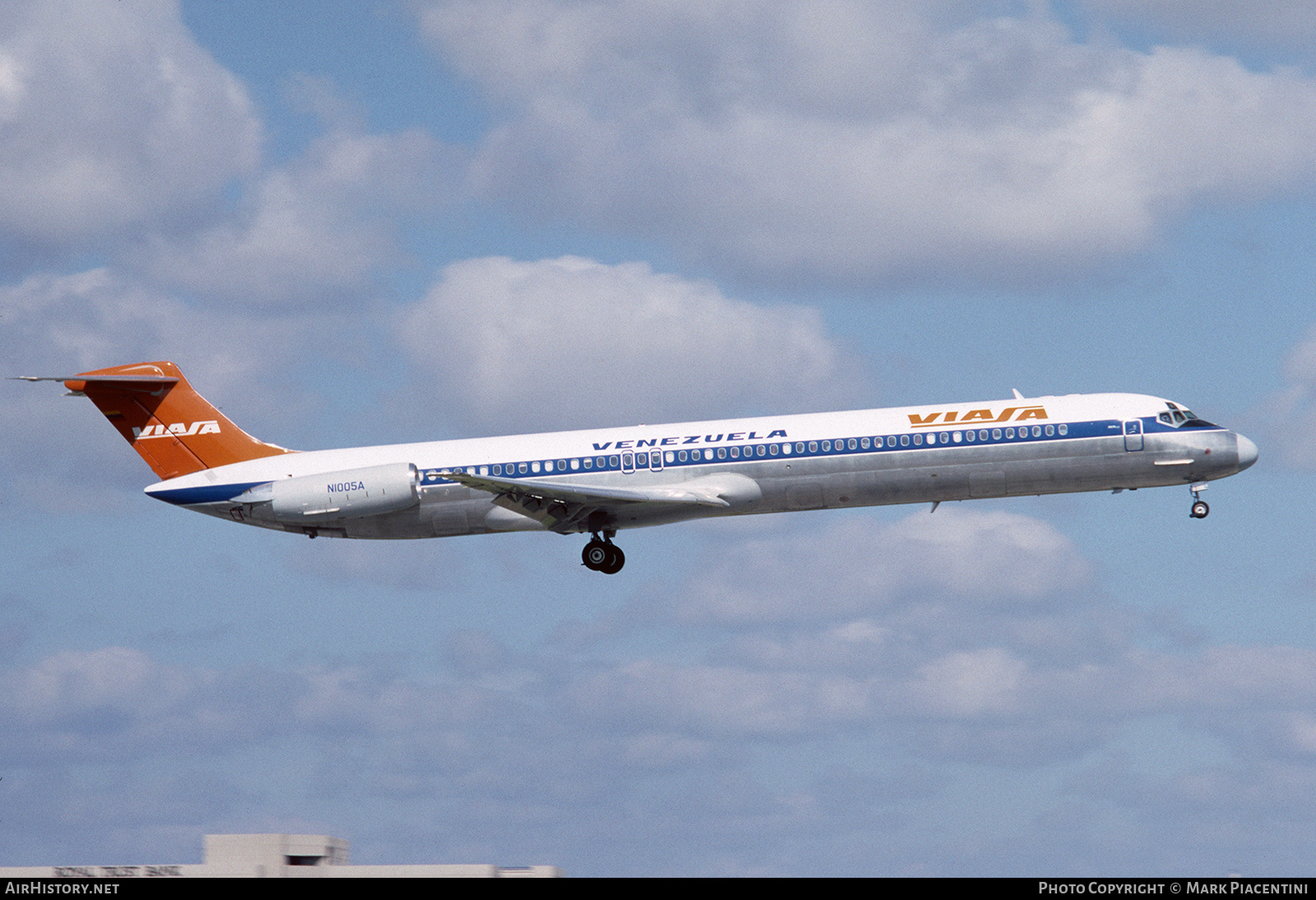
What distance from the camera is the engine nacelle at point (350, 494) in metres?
40.7

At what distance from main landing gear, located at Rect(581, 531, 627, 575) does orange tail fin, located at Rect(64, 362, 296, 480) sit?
29.4 ft

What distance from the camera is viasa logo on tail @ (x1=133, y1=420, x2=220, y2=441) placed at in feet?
145

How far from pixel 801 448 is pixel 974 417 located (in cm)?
437

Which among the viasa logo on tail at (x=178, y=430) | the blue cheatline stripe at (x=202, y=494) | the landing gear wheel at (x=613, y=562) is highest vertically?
the viasa logo on tail at (x=178, y=430)

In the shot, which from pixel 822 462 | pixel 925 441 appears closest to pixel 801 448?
pixel 822 462

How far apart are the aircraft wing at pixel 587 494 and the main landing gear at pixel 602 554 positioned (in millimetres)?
1144

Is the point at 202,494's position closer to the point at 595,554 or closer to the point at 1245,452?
the point at 595,554

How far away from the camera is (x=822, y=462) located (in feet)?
128

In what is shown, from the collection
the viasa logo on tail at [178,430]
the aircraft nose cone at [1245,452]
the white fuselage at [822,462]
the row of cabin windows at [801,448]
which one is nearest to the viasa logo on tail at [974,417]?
the white fuselage at [822,462]

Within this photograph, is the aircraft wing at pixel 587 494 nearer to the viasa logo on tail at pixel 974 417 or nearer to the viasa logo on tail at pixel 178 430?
the viasa logo on tail at pixel 974 417

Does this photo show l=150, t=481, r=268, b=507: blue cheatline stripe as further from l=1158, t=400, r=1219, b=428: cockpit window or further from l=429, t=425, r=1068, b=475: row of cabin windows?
l=1158, t=400, r=1219, b=428: cockpit window

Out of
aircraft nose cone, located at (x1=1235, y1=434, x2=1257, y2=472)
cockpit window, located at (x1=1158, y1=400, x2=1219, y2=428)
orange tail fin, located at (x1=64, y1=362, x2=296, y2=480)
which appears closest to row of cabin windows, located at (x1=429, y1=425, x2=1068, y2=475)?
cockpit window, located at (x1=1158, y1=400, x2=1219, y2=428)
